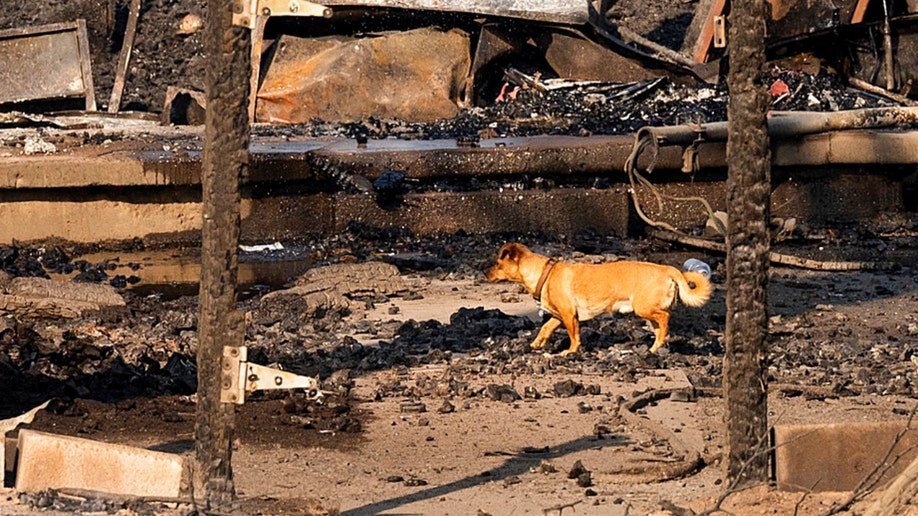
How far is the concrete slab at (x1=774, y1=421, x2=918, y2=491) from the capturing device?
6309mm

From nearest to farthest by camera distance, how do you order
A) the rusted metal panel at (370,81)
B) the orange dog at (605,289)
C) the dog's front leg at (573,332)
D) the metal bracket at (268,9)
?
the metal bracket at (268,9) → the orange dog at (605,289) → the dog's front leg at (573,332) → the rusted metal panel at (370,81)

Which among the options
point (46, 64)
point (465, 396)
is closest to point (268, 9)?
point (465, 396)

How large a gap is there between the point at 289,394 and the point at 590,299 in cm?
201

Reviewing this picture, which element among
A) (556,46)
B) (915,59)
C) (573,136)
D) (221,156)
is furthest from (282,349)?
(915,59)

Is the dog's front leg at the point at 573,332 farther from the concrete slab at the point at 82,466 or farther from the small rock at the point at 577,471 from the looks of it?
the concrete slab at the point at 82,466

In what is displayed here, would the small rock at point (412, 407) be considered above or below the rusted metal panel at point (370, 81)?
below

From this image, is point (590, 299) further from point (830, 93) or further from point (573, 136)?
point (830, 93)

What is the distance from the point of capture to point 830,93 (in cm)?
1712

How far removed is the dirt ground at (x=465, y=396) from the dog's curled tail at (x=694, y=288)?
42cm

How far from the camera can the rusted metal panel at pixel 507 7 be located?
57.4 ft

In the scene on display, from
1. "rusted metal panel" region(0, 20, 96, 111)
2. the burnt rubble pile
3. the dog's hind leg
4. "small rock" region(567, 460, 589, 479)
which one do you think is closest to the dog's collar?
the dog's hind leg

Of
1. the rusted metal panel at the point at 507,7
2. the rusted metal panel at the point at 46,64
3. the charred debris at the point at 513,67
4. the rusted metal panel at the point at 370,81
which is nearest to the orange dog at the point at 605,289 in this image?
the charred debris at the point at 513,67

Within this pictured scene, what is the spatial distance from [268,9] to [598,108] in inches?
446

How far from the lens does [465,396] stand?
8.41 metres
